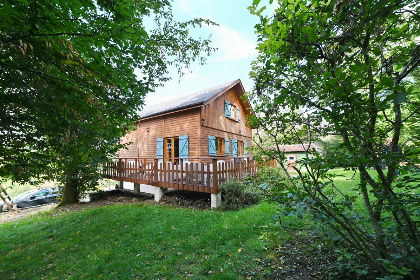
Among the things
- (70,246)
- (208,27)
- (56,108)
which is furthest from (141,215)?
(208,27)

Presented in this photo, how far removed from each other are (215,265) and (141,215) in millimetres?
3872

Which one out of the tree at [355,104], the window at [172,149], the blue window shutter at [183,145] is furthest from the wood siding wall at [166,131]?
the tree at [355,104]

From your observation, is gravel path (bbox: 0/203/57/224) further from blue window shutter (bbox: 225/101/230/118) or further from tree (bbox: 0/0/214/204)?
blue window shutter (bbox: 225/101/230/118)

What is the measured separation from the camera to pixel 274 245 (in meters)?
3.47

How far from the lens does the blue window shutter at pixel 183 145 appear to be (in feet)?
34.5

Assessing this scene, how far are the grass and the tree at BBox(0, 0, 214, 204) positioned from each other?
2.14 meters

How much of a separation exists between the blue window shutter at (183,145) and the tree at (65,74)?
588 centimetres

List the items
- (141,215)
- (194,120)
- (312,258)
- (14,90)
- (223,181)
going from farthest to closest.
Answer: (194,120) < (223,181) < (141,215) < (14,90) < (312,258)

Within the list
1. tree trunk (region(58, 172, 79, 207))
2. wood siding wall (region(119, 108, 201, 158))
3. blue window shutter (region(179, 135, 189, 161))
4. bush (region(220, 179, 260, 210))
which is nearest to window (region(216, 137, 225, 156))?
wood siding wall (region(119, 108, 201, 158))

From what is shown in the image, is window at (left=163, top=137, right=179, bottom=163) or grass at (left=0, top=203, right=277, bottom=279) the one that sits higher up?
window at (left=163, top=137, right=179, bottom=163)

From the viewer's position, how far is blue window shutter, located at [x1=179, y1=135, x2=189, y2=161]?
34.5 ft

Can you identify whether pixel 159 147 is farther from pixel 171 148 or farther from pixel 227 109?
A: pixel 227 109

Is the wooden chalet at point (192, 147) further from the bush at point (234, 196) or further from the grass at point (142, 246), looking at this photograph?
the grass at point (142, 246)

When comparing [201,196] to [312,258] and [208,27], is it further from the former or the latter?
[208,27]
